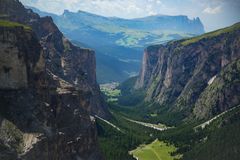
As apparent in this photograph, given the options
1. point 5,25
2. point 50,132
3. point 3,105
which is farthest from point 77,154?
point 5,25

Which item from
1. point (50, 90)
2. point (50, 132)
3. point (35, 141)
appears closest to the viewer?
point (35, 141)

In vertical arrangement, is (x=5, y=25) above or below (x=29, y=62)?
above

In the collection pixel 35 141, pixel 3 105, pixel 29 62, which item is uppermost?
pixel 29 62

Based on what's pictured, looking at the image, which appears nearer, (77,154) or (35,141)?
(35,141)

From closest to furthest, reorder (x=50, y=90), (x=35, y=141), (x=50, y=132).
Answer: (x=35, y=141) < (x=50, y=132) < (x=50, y=90)

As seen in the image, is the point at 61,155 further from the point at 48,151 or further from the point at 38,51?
the point at 38,51

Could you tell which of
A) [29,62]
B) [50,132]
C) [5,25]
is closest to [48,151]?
[50,132]

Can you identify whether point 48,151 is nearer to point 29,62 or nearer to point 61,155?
point 61,155
